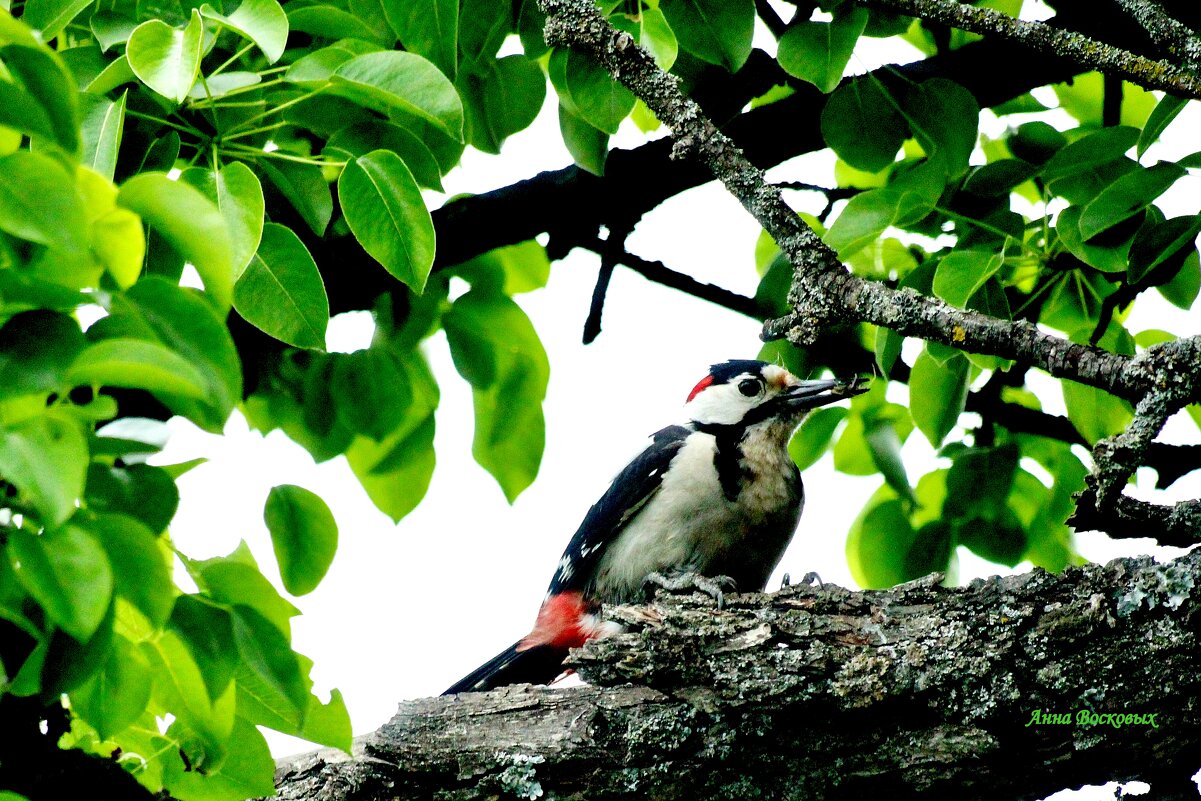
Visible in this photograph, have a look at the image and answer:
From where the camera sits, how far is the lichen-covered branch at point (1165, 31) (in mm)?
1785

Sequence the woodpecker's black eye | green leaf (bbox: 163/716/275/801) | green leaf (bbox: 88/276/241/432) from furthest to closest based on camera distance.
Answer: the woodpecker's black eye < green leaf (bbox: 163/716/275/801) < green leaf (bbox: 88/276/241/432)

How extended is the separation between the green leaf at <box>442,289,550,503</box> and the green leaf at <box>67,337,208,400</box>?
1819 mm

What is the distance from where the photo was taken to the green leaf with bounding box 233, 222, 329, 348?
65.4 inches

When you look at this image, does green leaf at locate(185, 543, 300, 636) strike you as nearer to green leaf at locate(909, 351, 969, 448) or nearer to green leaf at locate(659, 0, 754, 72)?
green leaf at locate(659, 0, 754, 72)

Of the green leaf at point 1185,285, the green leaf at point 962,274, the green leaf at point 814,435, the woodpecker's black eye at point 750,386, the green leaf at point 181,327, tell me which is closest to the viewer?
the green leaf at point 181,327

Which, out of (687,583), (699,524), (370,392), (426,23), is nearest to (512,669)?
(687,583)

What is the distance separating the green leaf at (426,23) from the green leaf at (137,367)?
110 centimetres

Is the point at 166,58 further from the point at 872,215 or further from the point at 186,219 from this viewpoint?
the point at 872,215

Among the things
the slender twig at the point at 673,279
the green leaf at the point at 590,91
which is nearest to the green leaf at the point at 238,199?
the green leaf at the point at 590,91

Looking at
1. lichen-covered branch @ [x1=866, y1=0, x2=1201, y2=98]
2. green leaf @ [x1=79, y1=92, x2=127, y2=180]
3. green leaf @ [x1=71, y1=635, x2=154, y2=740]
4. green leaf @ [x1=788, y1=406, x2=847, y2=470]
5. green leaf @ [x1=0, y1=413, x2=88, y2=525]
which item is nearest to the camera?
green leaf @ [x1=0, y1=413, x2=88, y2=525]

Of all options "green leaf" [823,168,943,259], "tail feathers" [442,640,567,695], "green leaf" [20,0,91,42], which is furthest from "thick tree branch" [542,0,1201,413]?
"tail feathers" [442,640,567,695]

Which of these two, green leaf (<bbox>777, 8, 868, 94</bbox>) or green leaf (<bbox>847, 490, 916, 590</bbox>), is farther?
green leaf (<bbox>847, 490, 916, 590</bbox>)

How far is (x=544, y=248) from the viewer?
304cm

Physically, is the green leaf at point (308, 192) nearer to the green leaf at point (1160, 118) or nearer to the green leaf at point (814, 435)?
the green leaf at point (1160, 118)
